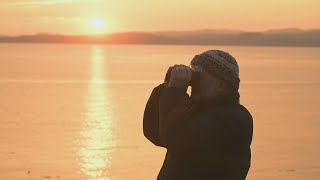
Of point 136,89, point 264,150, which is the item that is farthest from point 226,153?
point 136,89

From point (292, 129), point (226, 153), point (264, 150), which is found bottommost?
point (292, 129)

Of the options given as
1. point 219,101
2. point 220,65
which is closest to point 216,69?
point 220,65

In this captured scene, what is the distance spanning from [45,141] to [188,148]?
756 inches

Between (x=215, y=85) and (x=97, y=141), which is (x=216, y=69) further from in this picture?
(x=97, y=141)

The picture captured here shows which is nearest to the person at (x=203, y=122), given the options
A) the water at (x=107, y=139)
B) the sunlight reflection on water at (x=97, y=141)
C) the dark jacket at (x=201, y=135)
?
the dark jacket at (x=201, y=135)

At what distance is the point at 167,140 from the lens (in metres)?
2.86

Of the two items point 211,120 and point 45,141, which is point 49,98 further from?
point 211,120

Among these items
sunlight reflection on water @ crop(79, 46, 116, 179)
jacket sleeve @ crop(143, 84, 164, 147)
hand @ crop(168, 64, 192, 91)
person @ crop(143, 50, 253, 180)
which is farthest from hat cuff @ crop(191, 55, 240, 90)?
sunlight reflection on water @ crop(79, 46, 116, 179)

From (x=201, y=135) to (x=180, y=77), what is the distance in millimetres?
256

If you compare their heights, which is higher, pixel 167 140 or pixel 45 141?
pixel 167 140

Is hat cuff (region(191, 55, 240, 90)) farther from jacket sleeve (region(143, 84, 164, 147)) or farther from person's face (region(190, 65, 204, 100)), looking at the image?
jacket sleeve (region(143, 84, 164, 147))

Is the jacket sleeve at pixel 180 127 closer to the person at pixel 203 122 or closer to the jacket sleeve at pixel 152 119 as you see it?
the person at pixel 203 122

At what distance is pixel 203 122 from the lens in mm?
2918

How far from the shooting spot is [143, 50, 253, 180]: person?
2.88 m
